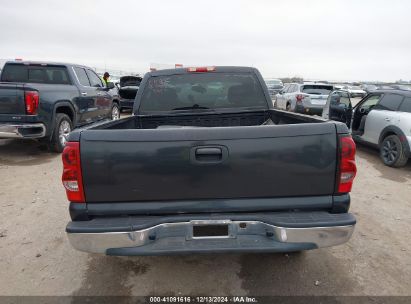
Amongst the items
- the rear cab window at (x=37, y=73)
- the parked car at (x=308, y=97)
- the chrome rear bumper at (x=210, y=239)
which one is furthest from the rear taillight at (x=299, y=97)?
the chrome rear bumper at (x=210, y=239)

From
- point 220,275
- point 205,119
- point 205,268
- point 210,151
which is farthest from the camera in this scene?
point 205,119

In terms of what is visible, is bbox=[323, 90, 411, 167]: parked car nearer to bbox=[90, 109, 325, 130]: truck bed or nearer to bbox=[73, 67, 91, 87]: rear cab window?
bbox=[90, 109, 325, 130]: truck bed

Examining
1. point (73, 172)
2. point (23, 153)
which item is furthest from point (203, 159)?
point (23, 153)

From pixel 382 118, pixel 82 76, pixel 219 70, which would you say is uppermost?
pixel 219 70

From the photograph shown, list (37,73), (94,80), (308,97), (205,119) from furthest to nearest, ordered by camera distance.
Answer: (308,97) → (94,80) → (37,73) → (205,119)

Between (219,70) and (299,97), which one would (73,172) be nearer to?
(219,70)

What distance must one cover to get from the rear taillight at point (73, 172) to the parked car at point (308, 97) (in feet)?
40.3

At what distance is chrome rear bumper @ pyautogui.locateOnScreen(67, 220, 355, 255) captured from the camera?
87.2 inches

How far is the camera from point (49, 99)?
657 centimetres

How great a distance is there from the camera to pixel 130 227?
2195 millimetres

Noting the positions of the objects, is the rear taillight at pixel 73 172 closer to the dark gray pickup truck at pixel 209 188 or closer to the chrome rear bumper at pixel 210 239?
the dark gray pickup truck at pixel 209 188

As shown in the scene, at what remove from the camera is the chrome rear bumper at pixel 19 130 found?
6.16 m

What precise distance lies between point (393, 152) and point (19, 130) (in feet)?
24.7

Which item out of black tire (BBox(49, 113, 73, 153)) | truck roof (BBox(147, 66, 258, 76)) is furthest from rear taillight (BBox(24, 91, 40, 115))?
truck roof (BBox(147, 66, 258, 76))
